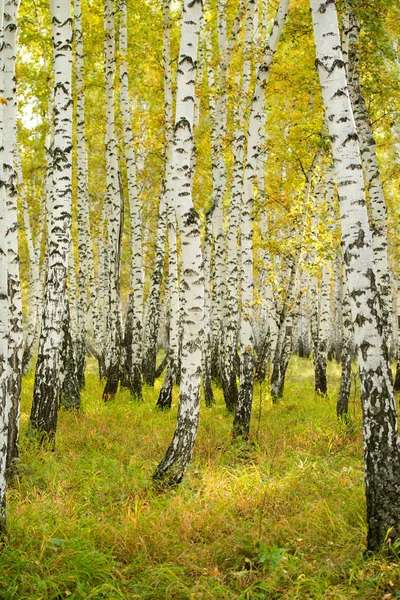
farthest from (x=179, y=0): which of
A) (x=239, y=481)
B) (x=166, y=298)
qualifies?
(x=239, y=481)

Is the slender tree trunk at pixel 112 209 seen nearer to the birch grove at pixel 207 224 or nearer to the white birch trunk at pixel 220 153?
the birch grove at pixel 207 224

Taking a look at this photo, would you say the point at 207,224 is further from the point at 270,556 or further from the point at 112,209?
the point at 270,556

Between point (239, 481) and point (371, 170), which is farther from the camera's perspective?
point (371, 170)

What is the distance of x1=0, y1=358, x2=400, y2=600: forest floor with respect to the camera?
4.14m

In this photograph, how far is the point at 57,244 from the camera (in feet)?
25.1

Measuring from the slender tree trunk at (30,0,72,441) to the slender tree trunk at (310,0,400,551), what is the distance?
4.19 metres

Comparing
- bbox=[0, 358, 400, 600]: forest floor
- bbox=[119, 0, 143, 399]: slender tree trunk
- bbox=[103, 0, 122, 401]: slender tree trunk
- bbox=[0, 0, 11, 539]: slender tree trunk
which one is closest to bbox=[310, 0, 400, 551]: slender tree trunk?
bbox=[0, 358, 400, 600]: forest floor

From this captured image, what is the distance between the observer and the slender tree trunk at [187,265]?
250 inches

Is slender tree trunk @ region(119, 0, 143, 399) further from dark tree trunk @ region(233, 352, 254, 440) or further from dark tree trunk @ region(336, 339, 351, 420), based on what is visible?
dark tree trunk @ region(336, 339, 351, 420)

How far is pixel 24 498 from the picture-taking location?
18.9 ft

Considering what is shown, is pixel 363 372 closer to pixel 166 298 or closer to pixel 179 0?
pixel 179 0

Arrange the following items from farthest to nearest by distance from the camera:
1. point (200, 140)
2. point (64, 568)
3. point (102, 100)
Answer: point (102, 100) → point (200, 140) → point (64, 568)

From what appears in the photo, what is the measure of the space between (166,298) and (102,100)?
8.38 m

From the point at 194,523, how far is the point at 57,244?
4.52 metres
